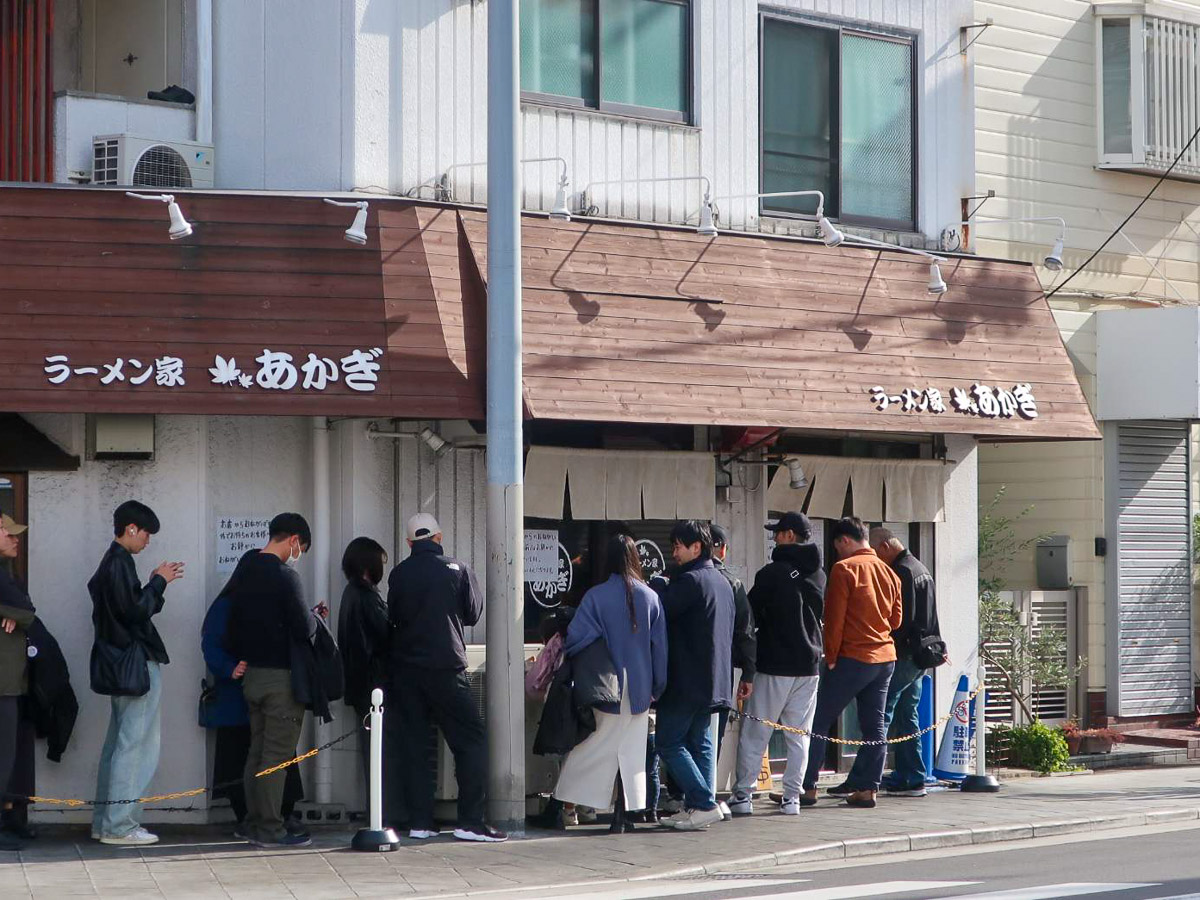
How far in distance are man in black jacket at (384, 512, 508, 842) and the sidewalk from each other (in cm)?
29

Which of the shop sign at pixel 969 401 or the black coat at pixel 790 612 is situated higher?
the shop sign at pixel 969 401

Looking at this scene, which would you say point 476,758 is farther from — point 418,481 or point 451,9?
point 451,9

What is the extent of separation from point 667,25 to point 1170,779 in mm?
7789

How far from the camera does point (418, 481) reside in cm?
1305

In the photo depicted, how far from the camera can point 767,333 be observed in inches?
549

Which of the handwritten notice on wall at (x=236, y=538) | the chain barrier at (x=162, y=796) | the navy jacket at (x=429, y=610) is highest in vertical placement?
the handwritten notice on wall at (x=236, y=538)

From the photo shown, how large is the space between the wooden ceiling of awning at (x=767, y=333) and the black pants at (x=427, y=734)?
2.01 metres

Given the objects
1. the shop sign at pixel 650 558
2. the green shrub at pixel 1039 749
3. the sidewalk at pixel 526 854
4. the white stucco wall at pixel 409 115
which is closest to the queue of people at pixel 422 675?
the sidewalk at pixel 526 854

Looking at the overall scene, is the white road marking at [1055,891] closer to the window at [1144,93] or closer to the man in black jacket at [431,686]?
the man in black jacket at [431,686]

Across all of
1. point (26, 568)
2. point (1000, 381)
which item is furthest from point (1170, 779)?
point (26, 568)

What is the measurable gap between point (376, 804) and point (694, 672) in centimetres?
247

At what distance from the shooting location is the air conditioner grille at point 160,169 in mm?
12516

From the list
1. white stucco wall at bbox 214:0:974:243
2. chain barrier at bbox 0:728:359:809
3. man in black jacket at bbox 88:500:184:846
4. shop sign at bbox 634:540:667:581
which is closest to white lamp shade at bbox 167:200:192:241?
white stucco wall at bbox 214:0:974:243

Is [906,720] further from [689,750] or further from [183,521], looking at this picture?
[183,521]
